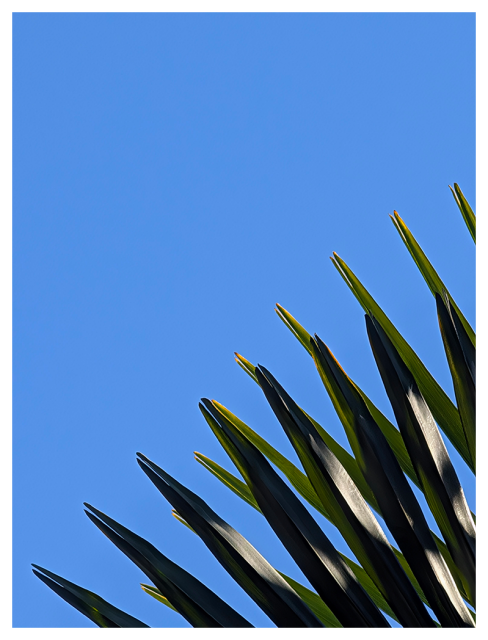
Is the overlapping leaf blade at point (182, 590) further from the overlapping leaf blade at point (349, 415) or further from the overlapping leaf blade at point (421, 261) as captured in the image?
the overlapping leaf blade at point (421, 261)

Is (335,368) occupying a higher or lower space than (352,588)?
higher

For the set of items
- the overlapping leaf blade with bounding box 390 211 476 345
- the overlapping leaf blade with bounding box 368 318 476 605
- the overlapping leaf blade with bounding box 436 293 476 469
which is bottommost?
the overlapping leaf blade with bounding box 368 318 476 605

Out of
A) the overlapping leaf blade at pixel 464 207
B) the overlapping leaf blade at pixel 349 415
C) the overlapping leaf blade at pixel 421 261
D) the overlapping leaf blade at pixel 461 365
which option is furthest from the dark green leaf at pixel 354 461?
the overlapping leaf blade at pixel 464 207

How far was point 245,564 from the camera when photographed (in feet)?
2.37

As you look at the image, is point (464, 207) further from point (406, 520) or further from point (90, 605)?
point (90, 605)

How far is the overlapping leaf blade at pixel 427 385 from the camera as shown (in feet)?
3.01

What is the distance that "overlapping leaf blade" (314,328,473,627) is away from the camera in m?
0.72

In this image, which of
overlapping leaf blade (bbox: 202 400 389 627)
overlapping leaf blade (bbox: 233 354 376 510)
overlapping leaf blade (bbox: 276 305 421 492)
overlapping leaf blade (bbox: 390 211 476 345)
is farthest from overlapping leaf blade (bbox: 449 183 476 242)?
overlapping leaf blade (bbox: 202 400 389 627)

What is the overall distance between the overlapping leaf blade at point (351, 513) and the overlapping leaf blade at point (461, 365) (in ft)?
0.69

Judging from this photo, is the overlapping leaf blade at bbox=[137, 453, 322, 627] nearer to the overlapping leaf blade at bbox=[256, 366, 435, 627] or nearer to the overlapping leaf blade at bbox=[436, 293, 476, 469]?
the overlapping leaf blade at bbox=[256, 366, 435, 627]
